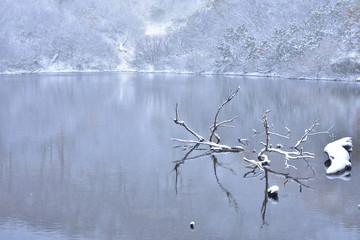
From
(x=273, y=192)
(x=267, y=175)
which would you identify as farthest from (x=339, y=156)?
(x=273, y=192)

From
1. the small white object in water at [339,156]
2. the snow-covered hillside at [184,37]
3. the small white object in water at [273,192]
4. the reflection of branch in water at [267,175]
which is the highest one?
the snow-covered hillside at [184,37]

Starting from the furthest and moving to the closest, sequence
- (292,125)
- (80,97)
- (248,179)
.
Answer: (80,97), (292,125), (248,179)

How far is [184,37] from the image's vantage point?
112m

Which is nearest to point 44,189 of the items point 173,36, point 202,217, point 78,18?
point 202,217

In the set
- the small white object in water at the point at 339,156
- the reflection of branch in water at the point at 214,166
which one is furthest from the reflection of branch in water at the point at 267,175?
the small white object in water at the point at 339,156

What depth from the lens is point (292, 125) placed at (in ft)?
77.6

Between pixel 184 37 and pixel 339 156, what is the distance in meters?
99.3

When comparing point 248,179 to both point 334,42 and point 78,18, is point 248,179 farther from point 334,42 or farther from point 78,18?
point 78,18

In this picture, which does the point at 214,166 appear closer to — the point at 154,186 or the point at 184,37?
the point at 154,186

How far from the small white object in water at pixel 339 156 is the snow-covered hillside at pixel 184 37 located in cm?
4176

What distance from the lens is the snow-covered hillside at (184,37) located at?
65438 millimetres

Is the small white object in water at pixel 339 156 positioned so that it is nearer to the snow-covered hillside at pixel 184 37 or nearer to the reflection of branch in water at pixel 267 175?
the reflection of branch in water at pixel 267 175

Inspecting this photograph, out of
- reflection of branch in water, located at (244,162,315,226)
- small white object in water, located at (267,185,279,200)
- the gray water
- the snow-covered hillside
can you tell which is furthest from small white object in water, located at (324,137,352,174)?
the snow-covered hillside

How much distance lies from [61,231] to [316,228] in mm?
5304
